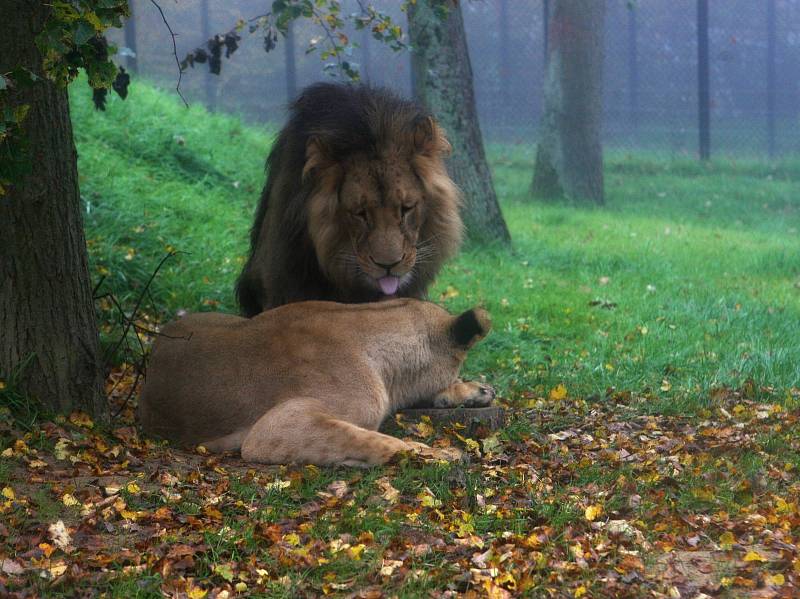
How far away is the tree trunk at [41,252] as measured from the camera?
4.62 m

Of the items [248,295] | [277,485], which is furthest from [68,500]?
[248,295]

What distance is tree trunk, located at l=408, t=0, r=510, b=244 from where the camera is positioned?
1073 centimetres

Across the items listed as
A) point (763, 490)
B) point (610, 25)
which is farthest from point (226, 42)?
point (610, 25)

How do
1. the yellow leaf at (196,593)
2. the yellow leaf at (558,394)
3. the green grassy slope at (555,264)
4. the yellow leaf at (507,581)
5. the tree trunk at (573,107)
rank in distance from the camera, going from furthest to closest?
the tree trunk at (573,107), the green grassy slope at (555,264), the yellow leaf at (558,394), the yellow leaf at (507,581), the yellow leaf at (196,593)

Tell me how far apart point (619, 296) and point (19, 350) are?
224 inches

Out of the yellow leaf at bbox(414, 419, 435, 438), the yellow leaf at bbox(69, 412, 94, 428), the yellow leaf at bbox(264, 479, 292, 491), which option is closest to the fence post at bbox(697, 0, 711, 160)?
the yellow leaf at bbox(414, 419, 435, 438)

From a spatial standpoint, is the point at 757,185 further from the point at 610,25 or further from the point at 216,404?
the point at 216,404

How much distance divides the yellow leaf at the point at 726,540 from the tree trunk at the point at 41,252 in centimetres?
268

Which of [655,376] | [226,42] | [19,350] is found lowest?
[655,376]

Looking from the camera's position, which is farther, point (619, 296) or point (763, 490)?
point (619, 296)

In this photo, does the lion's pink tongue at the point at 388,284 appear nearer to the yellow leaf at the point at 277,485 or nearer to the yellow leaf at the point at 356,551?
the yellow leaf at the point at 277,485

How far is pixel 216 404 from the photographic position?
4.86m

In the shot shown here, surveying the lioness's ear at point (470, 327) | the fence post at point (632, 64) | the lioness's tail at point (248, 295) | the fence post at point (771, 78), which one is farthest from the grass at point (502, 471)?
the fence post at point (632, 64)

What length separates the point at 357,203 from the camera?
5.49m
